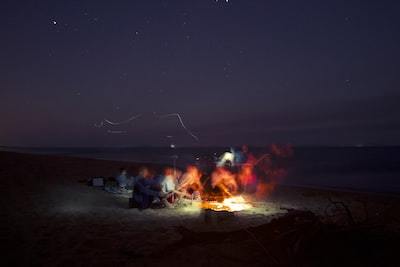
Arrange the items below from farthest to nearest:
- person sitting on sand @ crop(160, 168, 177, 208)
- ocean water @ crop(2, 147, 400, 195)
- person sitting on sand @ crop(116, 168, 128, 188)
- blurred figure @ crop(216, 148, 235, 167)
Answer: ocean water @ crop(2, 147, 400, 195) → blurred figure @ crop(216, 148, 235, 167) → person sitting on sand @ crop(116, 168, 128, 188) → person sitting on sand @ crop(160, 168, 177, 208)

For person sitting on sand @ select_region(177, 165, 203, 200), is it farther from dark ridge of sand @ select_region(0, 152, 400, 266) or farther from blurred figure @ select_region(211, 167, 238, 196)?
dark ridge of sand @ select_region(0, 152, 400, 266)

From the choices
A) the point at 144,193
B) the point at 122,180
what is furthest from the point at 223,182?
the point at 122,180

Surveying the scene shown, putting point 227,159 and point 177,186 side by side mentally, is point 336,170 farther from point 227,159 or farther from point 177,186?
point 177,186

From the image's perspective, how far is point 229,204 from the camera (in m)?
12.3

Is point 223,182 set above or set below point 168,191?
above

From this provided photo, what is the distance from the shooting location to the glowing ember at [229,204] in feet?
38.5

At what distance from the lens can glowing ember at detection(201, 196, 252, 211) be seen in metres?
11.7

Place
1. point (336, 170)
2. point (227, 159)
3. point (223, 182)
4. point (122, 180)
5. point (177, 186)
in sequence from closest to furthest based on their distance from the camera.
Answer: point (177, 186), point (223, 182), point (122, 180), point (227, 159), point (336, 170)

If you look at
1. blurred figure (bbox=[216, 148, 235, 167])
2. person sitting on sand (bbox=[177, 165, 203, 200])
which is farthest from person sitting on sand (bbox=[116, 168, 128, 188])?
blurred figure (bbox=[216, 148, 235, 167])

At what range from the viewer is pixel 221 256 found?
6.67 metres

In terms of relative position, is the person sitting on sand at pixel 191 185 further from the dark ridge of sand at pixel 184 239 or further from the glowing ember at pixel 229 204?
the dark ridge of sand at pixel 184 239

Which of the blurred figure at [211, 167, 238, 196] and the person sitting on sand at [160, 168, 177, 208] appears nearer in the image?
the person sitting on sand at [160, 168, 177, 208]

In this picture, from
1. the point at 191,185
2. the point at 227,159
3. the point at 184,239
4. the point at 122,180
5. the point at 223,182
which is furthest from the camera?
the point at 227,159

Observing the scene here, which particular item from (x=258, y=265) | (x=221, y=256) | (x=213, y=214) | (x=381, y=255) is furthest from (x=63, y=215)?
(x=381, y=255)
